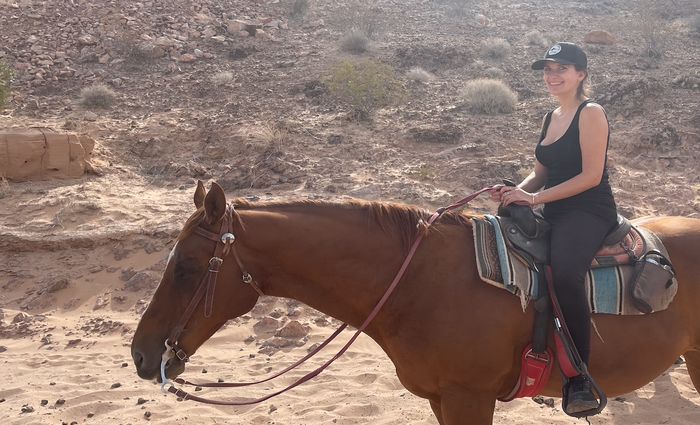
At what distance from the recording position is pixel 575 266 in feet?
9.17

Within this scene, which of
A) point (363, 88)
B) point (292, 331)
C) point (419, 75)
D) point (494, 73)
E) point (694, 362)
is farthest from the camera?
point (494, 73)

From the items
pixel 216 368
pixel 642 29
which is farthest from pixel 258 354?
pixel 642 29

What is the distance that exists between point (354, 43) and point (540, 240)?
50.4 feet

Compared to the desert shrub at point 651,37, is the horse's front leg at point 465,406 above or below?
below

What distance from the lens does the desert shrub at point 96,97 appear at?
13.1 metres

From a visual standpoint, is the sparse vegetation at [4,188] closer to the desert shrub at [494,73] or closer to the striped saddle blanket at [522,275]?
the striped saddle blanket at [522,275]

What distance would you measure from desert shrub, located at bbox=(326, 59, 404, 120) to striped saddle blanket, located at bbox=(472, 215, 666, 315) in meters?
9.95

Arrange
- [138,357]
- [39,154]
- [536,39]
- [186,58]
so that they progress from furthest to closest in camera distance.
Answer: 1. [536,39]
2. [186,58]
3. [39,154]
4. [138,357]

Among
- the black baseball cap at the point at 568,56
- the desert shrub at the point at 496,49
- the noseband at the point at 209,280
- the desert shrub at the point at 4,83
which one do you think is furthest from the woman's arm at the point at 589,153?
the desert shrub at the point at 496,49

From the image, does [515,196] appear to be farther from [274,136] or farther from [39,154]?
[39,154]

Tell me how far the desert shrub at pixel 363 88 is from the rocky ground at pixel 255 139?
0.33m

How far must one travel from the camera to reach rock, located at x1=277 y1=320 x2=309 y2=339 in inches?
253

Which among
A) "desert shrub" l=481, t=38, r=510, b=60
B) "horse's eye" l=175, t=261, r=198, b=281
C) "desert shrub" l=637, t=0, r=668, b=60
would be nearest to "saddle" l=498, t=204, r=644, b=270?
"horse's eye" l=175, t=261, r=198, b=281

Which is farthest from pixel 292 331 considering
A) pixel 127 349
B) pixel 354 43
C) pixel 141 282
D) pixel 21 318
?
pixel 354 43
